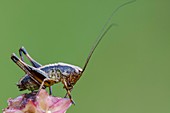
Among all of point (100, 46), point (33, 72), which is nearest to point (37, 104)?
point (33, 72)

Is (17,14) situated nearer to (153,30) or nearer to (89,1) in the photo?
(89,1)

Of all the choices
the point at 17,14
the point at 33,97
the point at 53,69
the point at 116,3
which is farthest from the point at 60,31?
the point at 33,97

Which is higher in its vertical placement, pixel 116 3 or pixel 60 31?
pixel 116 3

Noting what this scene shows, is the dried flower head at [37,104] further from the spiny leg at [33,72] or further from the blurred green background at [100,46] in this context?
the blurred green background at [100,46]

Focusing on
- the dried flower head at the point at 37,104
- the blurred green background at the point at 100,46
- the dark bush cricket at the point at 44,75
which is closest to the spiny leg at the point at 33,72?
the dark bush cricket at the point at 44,75

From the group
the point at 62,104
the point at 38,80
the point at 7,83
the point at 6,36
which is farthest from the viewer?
the point at 6,36

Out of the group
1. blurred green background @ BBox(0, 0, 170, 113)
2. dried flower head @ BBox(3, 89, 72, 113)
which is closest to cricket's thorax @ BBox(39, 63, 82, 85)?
dried flower head @ BBox(3, 89, 72, 113)

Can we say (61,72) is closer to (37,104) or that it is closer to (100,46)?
(37,104)
